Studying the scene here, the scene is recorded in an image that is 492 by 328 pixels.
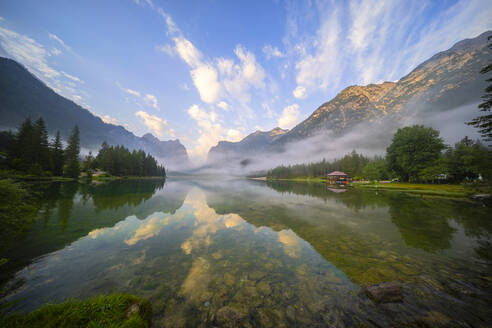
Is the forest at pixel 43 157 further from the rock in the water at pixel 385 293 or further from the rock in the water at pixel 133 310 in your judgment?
the rock in the water at pixel 385 293

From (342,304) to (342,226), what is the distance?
8.94 meters

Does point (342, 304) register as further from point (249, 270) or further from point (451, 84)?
point (451, 84)

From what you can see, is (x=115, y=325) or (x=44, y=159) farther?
(x=44, y=159)

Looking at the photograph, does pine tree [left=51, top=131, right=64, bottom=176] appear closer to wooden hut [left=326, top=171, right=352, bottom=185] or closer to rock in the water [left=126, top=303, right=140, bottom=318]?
rock in the water [left=126, top=303, right=140, bottom=318]

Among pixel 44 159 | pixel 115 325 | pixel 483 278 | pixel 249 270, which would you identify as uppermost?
pixel 44 159

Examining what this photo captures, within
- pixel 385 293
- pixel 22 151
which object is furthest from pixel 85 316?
pixel 22 151

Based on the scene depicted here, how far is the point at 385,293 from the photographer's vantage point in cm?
481

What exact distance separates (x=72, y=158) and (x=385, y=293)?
8622cm

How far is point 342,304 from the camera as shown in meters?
4.71

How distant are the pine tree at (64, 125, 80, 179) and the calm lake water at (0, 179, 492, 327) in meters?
60.2

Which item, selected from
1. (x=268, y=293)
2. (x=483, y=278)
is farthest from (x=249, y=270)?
(x=483, y=278)

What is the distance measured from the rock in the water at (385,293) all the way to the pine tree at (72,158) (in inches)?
3129

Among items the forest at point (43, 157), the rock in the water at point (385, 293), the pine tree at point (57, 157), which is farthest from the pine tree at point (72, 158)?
the rock in the water at point (385, 293)

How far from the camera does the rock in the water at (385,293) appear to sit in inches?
185
